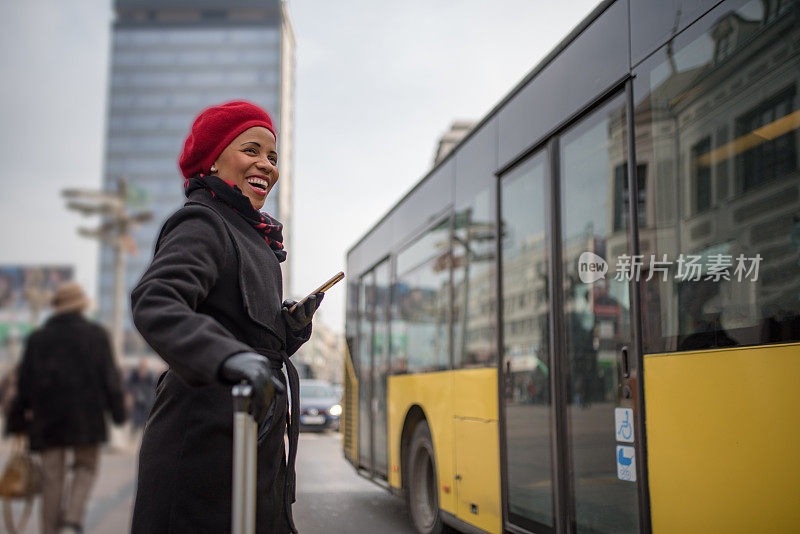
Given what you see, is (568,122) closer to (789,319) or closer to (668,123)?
(668,123)

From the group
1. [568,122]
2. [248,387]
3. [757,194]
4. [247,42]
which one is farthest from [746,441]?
[247,42]

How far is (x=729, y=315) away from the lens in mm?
2877

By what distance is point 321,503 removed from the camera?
8656 millimetres

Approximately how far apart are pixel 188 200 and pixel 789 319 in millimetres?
1921

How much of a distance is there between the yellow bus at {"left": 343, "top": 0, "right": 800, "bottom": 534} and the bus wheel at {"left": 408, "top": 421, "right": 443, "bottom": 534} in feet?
0.09

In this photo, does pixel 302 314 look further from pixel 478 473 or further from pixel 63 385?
pixel 63 385

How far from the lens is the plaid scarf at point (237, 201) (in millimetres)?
2143

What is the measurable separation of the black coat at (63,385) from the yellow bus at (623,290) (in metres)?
2.58

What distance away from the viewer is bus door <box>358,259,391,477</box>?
848cm

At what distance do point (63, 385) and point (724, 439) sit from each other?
14.3 feet

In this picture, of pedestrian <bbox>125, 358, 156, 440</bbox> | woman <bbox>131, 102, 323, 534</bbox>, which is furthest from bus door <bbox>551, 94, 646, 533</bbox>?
pedestrian <bbox>125, 358, 156, 440</bbox>

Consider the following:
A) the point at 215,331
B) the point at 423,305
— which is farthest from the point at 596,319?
the point at 215,331

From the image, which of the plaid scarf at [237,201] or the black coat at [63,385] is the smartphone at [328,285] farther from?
the black coat at [63,385]

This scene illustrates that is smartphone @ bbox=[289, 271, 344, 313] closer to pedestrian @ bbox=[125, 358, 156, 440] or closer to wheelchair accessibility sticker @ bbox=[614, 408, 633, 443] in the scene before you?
wheelchair accessibility sticker @ bbox=[614, 408, 633, 443]
